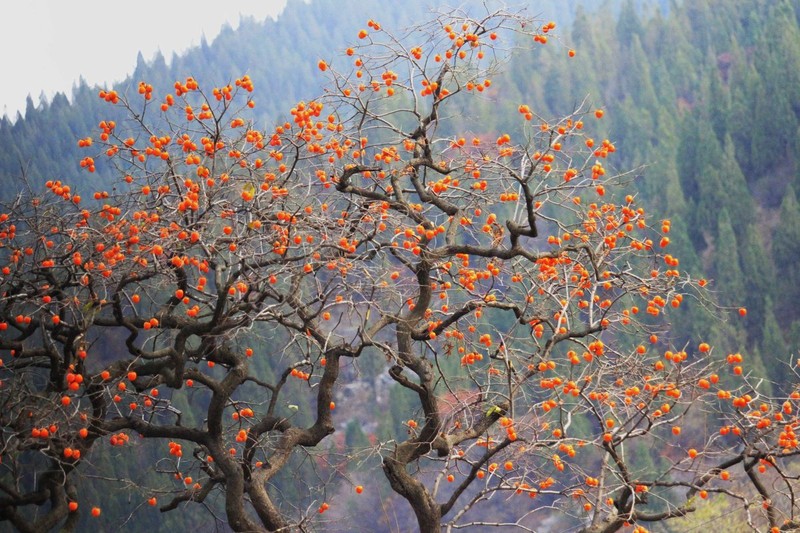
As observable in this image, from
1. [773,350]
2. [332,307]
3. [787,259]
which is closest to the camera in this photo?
[332,307]

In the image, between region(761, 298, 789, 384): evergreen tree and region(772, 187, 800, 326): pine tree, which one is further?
region(772, 187, 800, 326): pine tree

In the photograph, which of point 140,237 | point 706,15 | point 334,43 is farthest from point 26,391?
point 334,43

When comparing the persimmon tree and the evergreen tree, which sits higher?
the persimmon tree

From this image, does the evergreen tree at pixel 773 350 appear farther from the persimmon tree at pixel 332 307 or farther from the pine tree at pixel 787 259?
the persimmon tree at pixel 332 307

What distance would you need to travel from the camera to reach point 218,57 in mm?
101188

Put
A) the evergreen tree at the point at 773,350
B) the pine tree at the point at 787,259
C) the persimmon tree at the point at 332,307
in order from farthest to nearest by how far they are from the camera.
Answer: the pine tree at the point at 787,259
the evergreen tree at the point at 773,350
the persimmon tree at the point at 332,307

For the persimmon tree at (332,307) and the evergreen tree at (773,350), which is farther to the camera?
the evergreen tree at (773,350)

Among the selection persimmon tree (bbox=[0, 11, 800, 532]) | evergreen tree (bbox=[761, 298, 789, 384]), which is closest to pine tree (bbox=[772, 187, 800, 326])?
evergreen tree (bbox=[761, 298, 789, 384])

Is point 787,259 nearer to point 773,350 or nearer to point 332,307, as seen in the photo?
point 773,350

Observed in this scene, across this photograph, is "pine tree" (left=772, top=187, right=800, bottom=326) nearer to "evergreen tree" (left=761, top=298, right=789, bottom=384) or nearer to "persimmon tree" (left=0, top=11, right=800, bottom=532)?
"evergreen tree" (left=761, top=298, right=789, bottom=384)

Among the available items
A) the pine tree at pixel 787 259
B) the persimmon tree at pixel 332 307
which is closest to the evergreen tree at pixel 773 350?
the pine tree at pixel 787 259

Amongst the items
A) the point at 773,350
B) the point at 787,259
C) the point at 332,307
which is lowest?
the point at 773,350

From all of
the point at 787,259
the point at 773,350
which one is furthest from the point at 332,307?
the point at 787,259

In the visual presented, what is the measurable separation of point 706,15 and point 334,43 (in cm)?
5587
